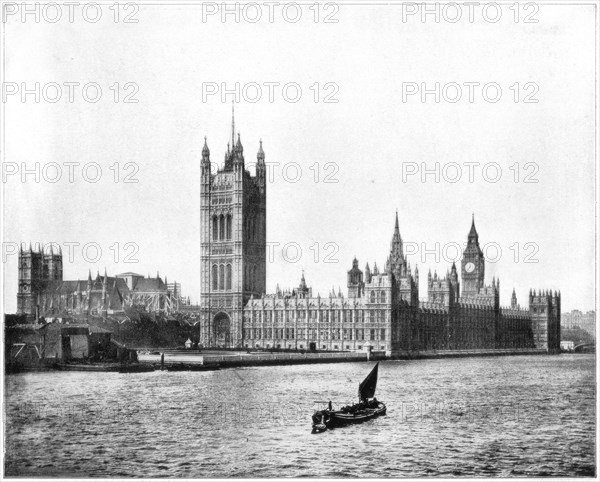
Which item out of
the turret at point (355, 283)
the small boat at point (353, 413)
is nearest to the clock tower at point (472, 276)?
the turret at point (355, 283)

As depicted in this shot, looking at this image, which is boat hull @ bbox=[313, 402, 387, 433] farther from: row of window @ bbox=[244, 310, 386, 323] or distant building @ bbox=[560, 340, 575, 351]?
distant building @ bbox=[560, 340, 575, 351]

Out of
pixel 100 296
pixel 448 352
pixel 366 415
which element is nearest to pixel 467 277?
pixel 448 352

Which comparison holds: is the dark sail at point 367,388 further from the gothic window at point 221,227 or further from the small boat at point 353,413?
the gothic window at point 221,227

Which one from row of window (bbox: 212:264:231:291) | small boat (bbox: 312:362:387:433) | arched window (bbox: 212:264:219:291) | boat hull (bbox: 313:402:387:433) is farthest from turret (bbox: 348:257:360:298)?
boat hull (bbox: 313:402:387:433)

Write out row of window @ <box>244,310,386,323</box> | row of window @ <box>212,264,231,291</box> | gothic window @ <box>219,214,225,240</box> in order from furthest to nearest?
1. row of window @ <box>212,264,231,291</box>
2. gothic window @ <box>219,214,225,240</box>
3. row of window @ <box>244,310,386,323</box>

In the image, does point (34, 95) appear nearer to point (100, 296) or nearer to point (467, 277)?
point (100, 296)

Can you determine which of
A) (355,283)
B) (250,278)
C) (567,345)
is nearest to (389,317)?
(355,283)

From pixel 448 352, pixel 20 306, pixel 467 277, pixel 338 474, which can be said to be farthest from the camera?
pixel 467 277

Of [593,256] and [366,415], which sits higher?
[593,256]
